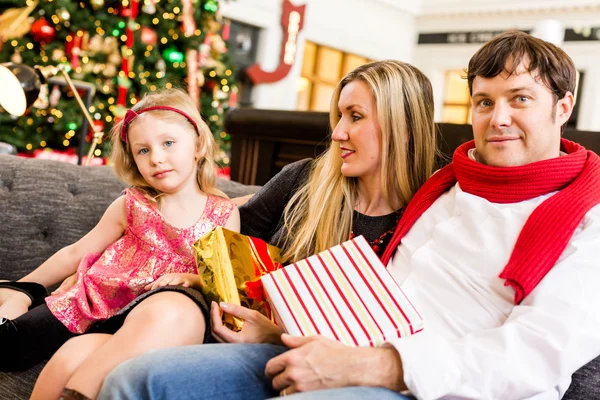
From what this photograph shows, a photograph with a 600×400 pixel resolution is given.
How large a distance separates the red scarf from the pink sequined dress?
1.94 ft

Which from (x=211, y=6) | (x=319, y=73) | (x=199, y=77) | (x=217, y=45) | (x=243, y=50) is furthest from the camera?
(x=319, y=73)

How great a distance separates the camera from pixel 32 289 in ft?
6.30

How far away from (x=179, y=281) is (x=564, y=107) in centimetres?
105

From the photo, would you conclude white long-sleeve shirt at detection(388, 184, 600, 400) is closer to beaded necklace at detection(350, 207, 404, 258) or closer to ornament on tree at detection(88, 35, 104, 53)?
beaded necklace at detection(350, 207, 404, 258)

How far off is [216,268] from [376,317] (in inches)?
17.5

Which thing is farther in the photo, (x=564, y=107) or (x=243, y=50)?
(x=243, y=50)

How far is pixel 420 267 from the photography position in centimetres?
157

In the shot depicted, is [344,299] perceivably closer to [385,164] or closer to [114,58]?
[385,164]

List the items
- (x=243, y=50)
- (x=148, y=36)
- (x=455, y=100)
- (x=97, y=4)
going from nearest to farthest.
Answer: (x=97, y=4)
(x=148, y=36)
(x=243, y=50)
(x=455, y=100)

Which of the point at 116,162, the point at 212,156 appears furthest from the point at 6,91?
the point at 212,156

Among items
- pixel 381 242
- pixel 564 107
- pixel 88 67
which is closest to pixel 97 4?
pixel 88 67

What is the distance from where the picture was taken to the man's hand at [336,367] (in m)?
1.26

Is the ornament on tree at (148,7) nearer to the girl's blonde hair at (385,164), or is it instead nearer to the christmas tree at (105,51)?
the christmas tree at (105,51)

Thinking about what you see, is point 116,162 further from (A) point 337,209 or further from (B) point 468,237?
(B) point 468,237
